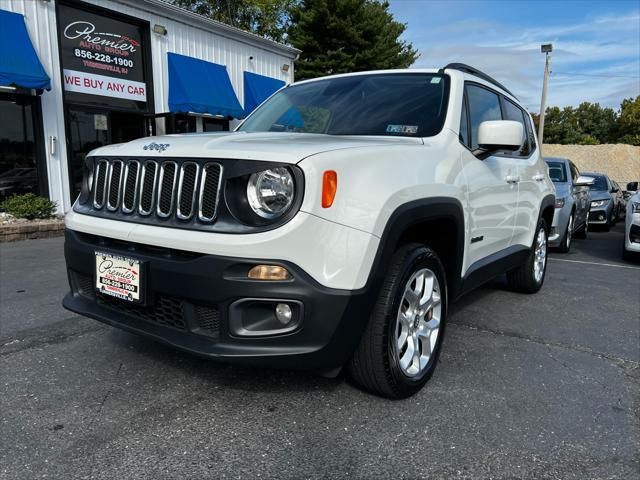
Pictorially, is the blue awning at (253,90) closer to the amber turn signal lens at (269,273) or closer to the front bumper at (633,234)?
the front bumper at (633,234)

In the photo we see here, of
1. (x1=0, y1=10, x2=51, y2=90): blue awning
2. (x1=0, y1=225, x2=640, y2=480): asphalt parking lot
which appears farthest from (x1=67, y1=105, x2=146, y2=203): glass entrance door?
(x1=0, y1=225, x2=640, y2=480): asphalt parking lot

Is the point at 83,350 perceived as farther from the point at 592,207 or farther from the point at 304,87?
the point at 592,207

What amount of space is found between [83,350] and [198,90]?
10.1 metres

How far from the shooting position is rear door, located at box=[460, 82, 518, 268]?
3137 millimetres

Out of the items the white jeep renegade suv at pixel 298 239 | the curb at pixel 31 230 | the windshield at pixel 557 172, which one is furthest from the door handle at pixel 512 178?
the curb at pixel 31 230

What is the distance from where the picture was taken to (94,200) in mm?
2738

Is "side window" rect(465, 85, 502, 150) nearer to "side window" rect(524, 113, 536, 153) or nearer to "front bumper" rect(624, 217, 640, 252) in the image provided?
"side window" rect(524, 113, 536, 153)

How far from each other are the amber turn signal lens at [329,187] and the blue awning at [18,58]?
8270 mm

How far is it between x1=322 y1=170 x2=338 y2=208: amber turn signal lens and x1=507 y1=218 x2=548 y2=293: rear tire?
120 inches

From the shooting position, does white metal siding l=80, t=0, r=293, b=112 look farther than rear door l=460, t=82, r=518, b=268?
Yes

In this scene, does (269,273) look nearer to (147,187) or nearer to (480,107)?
(147,187)

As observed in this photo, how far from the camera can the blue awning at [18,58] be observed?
8414 mm

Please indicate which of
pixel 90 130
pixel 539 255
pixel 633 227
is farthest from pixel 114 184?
pixel 90 130

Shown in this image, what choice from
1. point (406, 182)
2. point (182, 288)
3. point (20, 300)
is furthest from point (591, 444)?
point (20, 300)
